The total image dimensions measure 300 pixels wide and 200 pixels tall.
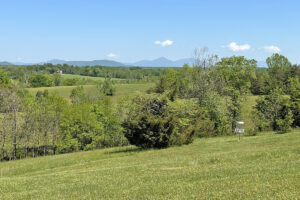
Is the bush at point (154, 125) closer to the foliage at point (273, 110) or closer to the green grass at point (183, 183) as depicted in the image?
the green grass at point (183, 183)

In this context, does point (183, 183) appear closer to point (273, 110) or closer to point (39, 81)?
point (273, 110)

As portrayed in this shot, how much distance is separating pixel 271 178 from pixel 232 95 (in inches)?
1518

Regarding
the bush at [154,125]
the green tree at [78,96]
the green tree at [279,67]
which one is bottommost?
the green tree at [78,96]

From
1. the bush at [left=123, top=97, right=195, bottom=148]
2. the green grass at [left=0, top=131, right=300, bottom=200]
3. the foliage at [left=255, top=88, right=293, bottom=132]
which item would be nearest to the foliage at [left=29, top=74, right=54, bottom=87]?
the foliage at [left=255, top=88, right=293, bottom=132]

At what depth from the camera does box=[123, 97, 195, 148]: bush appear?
94.6ft

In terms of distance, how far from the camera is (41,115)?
52.5 meters

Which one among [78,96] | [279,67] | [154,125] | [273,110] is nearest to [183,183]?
[154,125]

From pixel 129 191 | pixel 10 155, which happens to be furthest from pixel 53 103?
pixel 129 191

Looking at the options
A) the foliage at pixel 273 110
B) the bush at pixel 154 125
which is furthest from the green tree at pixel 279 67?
the bush at pixel 154 125

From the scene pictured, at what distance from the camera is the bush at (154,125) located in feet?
94.6

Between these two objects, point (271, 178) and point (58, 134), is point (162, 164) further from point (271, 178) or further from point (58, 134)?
point (58, 134)

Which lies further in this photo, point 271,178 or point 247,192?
point 271,178

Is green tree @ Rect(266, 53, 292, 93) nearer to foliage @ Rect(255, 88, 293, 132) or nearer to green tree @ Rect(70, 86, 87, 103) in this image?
foliage @ Rect(255, 88, 293, 132)

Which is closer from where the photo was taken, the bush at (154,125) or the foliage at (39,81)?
the bush at (154,125)
